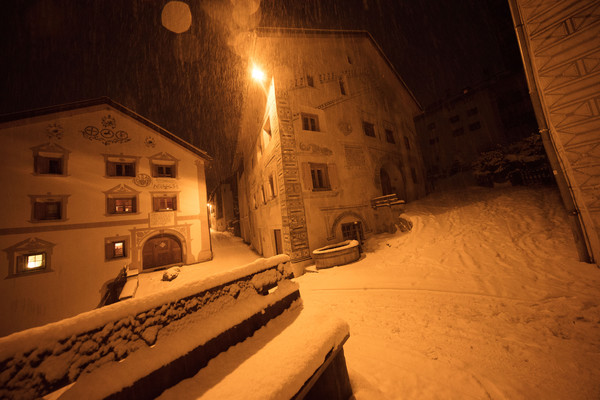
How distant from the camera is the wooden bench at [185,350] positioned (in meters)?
1.45

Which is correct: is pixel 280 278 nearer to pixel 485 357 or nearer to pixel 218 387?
pixel 218 387

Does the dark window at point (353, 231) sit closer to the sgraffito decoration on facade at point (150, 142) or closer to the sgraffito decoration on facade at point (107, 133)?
the sgraffito decoration on facade at point (150, 142)

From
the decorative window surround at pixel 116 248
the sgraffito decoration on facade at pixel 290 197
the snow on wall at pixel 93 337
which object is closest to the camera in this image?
the snow on wall at pixel 93 337

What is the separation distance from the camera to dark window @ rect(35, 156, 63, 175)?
1217 cm

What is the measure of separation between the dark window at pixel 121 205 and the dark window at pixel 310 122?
41.1 ft

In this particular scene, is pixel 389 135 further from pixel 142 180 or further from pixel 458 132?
pixel 458 132

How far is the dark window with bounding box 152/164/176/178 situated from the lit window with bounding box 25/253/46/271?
7.15 m

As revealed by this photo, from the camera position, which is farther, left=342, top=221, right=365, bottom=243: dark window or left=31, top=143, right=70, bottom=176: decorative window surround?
left=31, top=143, right=70, bottom=176: decorative window surround

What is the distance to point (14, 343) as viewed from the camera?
1.39 meters

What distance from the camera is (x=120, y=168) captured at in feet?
46.5

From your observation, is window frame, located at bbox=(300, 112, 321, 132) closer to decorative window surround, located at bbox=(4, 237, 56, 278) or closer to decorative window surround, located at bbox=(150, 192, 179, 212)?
decorative window surround, located at bbox=(150, 192, 179, 212)

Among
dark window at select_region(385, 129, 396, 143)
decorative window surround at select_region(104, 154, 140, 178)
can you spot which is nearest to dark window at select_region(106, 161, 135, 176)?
decorative window surround at select_region(104, 154, 140, 178)

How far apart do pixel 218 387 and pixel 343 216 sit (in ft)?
32.4

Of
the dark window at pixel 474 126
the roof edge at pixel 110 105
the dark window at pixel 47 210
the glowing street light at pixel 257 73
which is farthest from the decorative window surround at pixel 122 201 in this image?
the dark window at pixel 474 126
